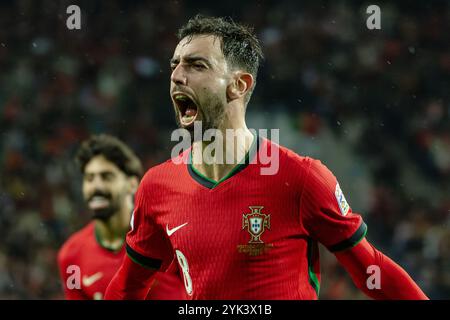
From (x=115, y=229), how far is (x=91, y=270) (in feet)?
1.14

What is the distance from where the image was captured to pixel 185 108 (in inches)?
136

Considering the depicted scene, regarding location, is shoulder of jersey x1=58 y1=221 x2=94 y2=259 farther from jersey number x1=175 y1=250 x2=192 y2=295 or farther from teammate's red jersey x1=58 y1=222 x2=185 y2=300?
jersey number x1=175 y1=250 x2=192 y2=295

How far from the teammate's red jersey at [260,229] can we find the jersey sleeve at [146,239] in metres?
0.12

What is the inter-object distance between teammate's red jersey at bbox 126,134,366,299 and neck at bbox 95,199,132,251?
8.10 feet

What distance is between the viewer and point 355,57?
30.3 ft

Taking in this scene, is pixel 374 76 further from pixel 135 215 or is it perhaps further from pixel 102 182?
pixel 135 215

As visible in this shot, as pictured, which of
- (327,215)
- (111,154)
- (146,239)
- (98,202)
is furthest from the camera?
(111,154)

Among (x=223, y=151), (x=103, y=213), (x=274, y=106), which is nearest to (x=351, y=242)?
(x=223, y=151)

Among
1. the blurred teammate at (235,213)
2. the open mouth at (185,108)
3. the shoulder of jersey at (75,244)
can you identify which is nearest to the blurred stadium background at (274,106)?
the shoulder of jersey at (75,244)

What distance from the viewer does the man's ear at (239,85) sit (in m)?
3.44

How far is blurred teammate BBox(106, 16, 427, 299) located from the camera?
316cm

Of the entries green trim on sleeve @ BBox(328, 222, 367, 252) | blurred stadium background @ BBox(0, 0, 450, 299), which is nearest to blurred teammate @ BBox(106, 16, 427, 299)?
green trim on sleeve @ BBox(328, 222, 367, 252)

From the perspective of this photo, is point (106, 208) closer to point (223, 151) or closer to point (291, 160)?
point (223, 151)
